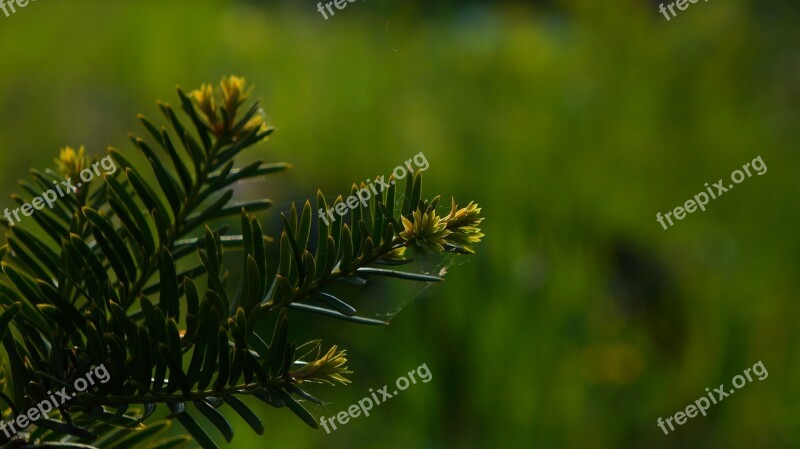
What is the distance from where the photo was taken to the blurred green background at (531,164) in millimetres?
1020

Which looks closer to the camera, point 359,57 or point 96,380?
point 96,380

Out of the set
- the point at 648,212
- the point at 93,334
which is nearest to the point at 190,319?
the point at 93,334

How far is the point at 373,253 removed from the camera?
0.70 ft

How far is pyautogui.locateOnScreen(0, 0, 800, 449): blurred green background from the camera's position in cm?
102

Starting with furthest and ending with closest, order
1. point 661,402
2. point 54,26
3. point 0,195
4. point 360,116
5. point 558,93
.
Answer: point 54,26 < point 558,93 < point 360,116 < point 0,195 < point 661,402

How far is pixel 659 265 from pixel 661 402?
1.18ft

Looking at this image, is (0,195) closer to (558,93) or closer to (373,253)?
(558,93)

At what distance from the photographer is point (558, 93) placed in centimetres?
171

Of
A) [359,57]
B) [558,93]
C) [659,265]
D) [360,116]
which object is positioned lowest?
[659,265]

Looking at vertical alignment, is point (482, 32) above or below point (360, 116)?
above

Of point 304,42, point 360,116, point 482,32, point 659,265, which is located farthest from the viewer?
point 482,32

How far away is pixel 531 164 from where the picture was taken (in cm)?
140

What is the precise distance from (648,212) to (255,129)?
1.21m

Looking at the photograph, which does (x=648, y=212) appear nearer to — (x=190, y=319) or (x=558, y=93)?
(x=558, y=93)
